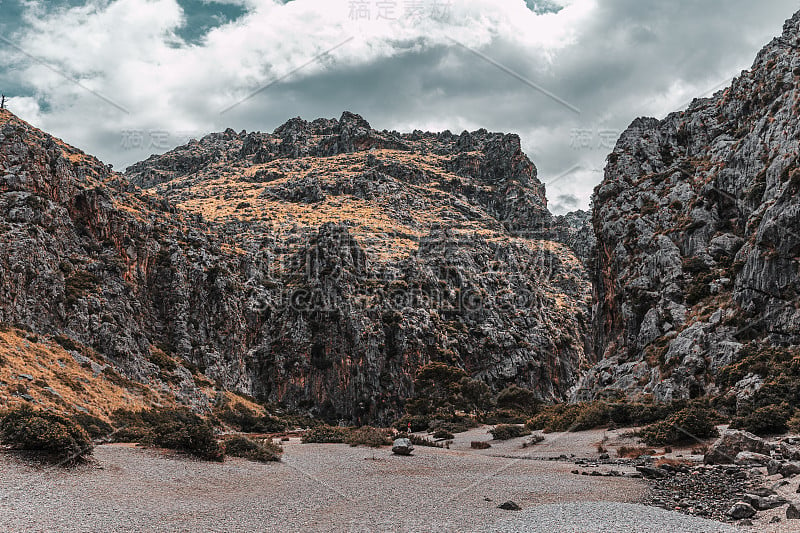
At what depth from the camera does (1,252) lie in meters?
42.3

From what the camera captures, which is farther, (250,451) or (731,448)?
(250,451)

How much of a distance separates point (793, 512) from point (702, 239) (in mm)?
46032

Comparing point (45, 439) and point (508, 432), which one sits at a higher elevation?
point (45, 439)

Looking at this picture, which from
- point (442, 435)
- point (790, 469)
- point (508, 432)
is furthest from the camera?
point (442, 435)

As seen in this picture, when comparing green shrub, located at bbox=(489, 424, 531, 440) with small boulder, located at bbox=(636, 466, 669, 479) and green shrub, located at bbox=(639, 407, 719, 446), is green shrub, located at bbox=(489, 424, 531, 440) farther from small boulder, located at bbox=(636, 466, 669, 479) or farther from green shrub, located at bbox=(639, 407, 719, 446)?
→ small boulder, located at bbox=(636, 466, 669, 479)

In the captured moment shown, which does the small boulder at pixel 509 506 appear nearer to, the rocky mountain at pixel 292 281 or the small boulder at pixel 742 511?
the small boulder at pixel 742 511

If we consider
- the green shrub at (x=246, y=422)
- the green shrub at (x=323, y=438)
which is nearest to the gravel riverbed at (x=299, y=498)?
the green shrub at (x=323, y=438)

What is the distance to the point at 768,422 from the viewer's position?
22.5 m

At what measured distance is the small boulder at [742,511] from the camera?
10.7m

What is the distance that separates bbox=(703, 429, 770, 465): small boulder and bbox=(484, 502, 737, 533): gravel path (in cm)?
833

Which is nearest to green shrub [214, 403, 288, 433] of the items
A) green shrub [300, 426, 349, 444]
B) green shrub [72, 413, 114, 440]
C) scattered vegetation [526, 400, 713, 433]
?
green shrub [72, 413, 114, 440]

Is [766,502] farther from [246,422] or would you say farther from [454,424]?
[246,422]

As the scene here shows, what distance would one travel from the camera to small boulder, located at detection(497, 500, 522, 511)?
1272 centimetres

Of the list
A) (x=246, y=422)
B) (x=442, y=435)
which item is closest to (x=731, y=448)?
(x=442, y=435)
